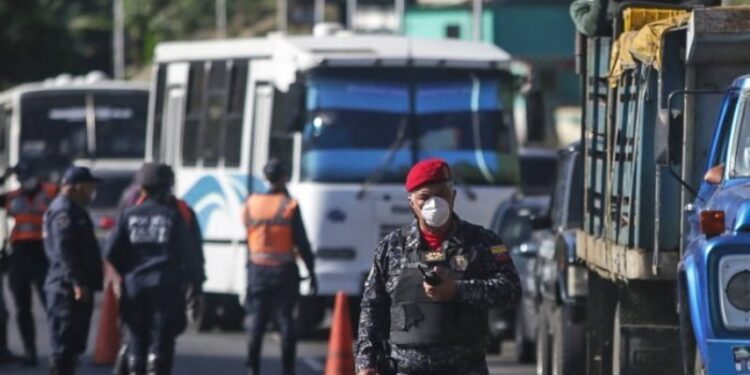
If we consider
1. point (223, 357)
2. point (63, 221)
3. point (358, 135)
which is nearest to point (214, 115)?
point (358, 135)

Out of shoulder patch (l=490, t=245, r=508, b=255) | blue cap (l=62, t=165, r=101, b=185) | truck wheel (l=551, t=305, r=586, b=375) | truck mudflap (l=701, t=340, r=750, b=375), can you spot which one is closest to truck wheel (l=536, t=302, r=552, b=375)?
truck wheel (l=551, t=305, r=586, b=375)

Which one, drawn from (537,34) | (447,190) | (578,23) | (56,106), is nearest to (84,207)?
(578,23)

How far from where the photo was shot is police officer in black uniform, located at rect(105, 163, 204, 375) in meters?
13.3

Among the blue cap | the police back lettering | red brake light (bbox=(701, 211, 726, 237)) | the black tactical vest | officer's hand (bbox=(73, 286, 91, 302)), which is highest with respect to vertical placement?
the blue cap

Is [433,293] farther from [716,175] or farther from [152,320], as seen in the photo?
[152,320]

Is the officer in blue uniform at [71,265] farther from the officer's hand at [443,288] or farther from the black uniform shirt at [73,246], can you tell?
the officer's hand at [443,288]

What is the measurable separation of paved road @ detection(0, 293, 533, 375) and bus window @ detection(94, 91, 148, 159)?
850 cm

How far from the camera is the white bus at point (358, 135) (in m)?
20.7

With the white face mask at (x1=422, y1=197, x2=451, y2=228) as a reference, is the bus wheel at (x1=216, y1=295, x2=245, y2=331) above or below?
below

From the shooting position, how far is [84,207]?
14.6m

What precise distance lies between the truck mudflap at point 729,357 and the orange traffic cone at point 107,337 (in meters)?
9.84

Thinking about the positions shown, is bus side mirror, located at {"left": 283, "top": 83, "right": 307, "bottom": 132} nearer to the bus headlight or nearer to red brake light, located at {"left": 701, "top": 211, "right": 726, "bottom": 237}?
red brake light, located at {"left": 701, "top": 211, "right": 726, "bottom": 237}

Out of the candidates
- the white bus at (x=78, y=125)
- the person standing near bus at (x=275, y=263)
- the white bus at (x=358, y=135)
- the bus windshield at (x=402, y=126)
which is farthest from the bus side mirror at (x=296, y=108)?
the white bus at (x=78, y=125)

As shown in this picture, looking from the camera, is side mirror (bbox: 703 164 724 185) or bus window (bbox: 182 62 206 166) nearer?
side mirror (bbox: 703 164 724 185)
